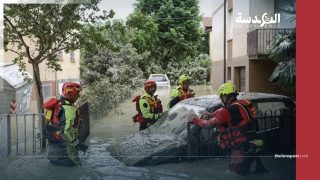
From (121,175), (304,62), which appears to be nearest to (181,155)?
(121,175)

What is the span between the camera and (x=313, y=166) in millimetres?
4688

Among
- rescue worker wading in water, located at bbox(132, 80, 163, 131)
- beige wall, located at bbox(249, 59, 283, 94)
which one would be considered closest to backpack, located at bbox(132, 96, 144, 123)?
rescue worker wading in water, located at bbox(132, 80, 163, 131)

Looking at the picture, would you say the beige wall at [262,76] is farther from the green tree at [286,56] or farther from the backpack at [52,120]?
the backpack at [52,120]

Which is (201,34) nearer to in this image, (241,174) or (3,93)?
(241,174)

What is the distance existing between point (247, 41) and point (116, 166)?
1.79 m

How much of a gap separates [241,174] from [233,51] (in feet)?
4.03

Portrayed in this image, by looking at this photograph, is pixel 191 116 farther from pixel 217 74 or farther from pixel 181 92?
pixel 217 74

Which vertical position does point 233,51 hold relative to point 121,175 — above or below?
above

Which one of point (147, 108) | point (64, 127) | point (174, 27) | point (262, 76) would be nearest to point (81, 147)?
point (64, 127)

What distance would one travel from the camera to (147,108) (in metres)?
5.00

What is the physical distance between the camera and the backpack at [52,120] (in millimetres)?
4812

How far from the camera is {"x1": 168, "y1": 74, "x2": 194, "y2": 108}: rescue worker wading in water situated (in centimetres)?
485

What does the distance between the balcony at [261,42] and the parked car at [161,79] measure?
2.80 feet

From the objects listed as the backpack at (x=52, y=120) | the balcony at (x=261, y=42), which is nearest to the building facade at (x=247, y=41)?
the balcony at (x=261, y=42)
